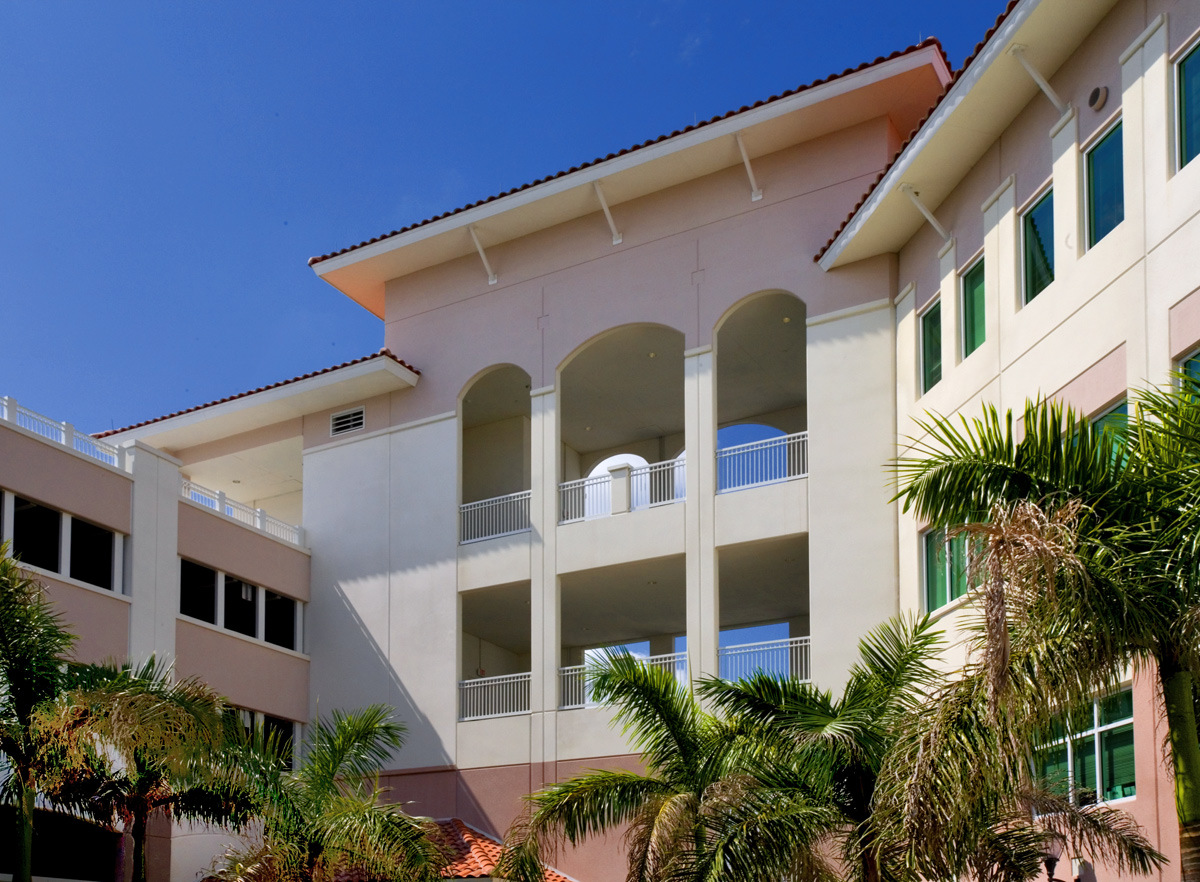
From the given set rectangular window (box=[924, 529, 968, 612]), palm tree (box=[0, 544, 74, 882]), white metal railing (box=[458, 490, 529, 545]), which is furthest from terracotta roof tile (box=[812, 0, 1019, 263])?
palm tree (box=[0, 544, 74, 882])

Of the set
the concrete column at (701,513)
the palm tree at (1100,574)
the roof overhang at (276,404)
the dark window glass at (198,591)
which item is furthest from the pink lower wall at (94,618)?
the palm tree at (1100,574)

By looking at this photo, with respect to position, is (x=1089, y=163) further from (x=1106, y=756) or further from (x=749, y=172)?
(x=749, y=172)

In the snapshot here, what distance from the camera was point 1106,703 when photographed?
656 inches

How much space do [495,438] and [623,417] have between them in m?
3.08

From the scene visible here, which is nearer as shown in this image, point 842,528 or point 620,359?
point 842,528

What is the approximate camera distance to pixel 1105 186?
17.8 metres

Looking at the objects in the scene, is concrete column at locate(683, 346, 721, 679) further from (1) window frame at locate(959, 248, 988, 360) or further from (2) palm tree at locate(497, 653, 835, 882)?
(2) palm tree at locate(497, 653, 835, 882)

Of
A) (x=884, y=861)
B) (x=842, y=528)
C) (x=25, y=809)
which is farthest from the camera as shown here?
(x=842, y=528)

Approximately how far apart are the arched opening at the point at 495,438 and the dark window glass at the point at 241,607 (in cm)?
453

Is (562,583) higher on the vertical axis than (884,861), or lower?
higher

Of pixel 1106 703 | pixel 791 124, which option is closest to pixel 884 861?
pixel 1106 703

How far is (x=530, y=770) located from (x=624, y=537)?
15.3 ft

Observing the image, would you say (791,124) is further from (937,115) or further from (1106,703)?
(1106,703)

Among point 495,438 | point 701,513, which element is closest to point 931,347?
point 701,513
